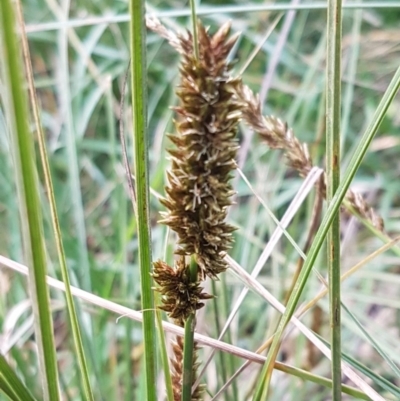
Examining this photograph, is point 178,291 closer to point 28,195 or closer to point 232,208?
point 28,195

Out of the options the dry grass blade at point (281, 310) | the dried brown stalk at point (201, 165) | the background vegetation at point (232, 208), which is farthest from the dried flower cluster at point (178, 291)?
the background vegetation at point (232, 208)

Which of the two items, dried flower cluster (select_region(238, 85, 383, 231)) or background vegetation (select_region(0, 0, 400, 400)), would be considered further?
background vegetation (select_region(0, 0, 400, 400))

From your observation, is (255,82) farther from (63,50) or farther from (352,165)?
(352,165)

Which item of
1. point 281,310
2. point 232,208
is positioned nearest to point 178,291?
point 281,310

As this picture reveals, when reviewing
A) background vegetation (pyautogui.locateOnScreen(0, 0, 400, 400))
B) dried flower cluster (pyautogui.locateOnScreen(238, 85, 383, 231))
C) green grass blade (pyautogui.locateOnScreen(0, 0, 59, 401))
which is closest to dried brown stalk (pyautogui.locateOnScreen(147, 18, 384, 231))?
dried flower cluster (pyautogui.locateOnScreen(238, 85, 383, 231))

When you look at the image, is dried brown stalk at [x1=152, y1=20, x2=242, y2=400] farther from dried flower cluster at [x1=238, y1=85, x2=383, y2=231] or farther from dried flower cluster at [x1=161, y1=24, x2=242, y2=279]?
dried flower cluster at [x1=238, y1=85, x2=383, y2=231]

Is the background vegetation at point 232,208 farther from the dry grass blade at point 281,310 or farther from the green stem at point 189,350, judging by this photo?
the green stem at point 189,350

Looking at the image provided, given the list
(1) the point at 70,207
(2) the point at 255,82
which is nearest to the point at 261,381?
(1) the point at 70,207
